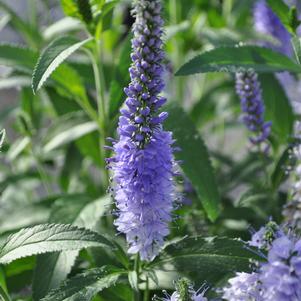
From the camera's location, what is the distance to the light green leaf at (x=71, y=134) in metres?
2.26

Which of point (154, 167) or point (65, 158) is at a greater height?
point (154, 167)

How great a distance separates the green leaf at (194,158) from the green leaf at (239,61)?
29cm

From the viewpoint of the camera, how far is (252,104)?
1.88 meters

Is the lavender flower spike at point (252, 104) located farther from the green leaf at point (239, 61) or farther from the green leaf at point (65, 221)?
the green leaf at point (65, 221)

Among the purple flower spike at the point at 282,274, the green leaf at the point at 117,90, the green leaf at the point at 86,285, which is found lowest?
the green leaf at the point at 86,285

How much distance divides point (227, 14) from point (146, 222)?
5.15 ft

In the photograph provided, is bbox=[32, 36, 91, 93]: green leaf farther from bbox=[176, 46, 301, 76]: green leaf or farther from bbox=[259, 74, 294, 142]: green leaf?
bbox=[259, 74, 294, 142]: green leaf

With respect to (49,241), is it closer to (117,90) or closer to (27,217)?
(117,90)

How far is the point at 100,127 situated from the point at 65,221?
1.09 ft

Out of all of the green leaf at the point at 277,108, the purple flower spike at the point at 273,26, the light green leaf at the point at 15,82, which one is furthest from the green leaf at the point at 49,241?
the purple flower spike at the point at 273,26

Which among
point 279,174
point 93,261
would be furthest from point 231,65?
point 93,261

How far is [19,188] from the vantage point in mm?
2676

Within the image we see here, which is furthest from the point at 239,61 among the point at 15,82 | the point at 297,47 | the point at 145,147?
the point at 15,82

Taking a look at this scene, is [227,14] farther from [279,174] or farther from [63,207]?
[63,207]
